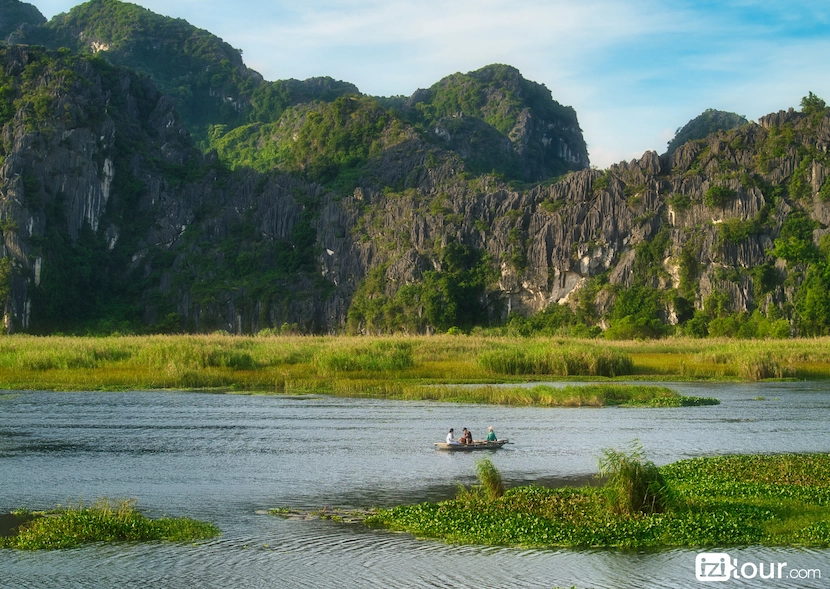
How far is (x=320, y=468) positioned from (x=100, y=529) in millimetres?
8333

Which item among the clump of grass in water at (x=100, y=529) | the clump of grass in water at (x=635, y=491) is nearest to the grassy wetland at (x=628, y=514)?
the clump of grass in water at (x=635, y=491)

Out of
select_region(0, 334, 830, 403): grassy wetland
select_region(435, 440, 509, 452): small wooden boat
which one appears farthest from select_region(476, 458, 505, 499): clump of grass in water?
select_region(0, 334, 830, 403): grassy wetland

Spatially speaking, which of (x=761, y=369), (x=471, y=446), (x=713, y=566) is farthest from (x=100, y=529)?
(x=761, y=369)

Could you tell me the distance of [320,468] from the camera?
26500 mm

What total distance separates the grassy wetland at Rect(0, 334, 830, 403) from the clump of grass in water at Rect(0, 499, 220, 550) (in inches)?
998

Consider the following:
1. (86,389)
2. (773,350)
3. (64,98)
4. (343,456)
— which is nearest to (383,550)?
(343,456)

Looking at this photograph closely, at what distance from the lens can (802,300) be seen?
92.6m

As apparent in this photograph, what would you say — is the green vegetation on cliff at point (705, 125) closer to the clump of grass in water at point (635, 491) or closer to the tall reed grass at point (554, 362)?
the tall reed grass at point (554, 362)

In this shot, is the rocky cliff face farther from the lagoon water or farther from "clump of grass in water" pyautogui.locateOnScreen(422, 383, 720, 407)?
the lagoon water

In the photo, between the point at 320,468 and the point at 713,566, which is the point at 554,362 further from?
the point at 713,566

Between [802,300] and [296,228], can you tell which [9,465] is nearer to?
[802,300]

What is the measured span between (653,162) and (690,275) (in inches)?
558

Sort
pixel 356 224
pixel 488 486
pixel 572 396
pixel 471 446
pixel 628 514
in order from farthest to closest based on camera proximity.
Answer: pixel 356 224
pixel 572 396
pixel 471 446
pixel 488 486
pixel 628 514

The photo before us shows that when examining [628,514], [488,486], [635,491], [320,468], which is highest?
[635,491]
